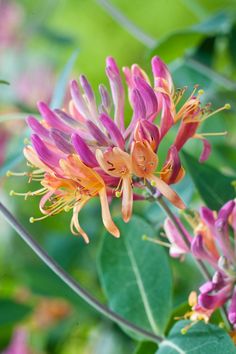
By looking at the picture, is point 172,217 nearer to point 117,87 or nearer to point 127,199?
point 127,199

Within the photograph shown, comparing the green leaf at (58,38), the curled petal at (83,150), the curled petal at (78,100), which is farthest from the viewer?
the green leaf at (58,38)

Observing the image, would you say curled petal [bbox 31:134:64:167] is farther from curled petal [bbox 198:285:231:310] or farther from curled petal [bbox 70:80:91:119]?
curled petal [bbox 198:285:231:310]

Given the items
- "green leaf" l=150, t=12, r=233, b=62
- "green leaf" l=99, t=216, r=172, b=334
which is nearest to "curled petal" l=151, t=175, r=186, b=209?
"green leaf" l=99, t=216, r=172, b=334

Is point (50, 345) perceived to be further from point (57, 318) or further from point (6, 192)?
point (6, 192)

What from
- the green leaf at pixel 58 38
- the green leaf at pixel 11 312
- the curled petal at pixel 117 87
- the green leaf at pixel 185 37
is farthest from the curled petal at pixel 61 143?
the green leaf at pixel 58 38

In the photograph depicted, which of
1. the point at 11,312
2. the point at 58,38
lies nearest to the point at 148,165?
the point at 11,312

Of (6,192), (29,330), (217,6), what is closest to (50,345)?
(29,330)

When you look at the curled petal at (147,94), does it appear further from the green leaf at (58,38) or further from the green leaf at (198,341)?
the green leaf at (58,38)
